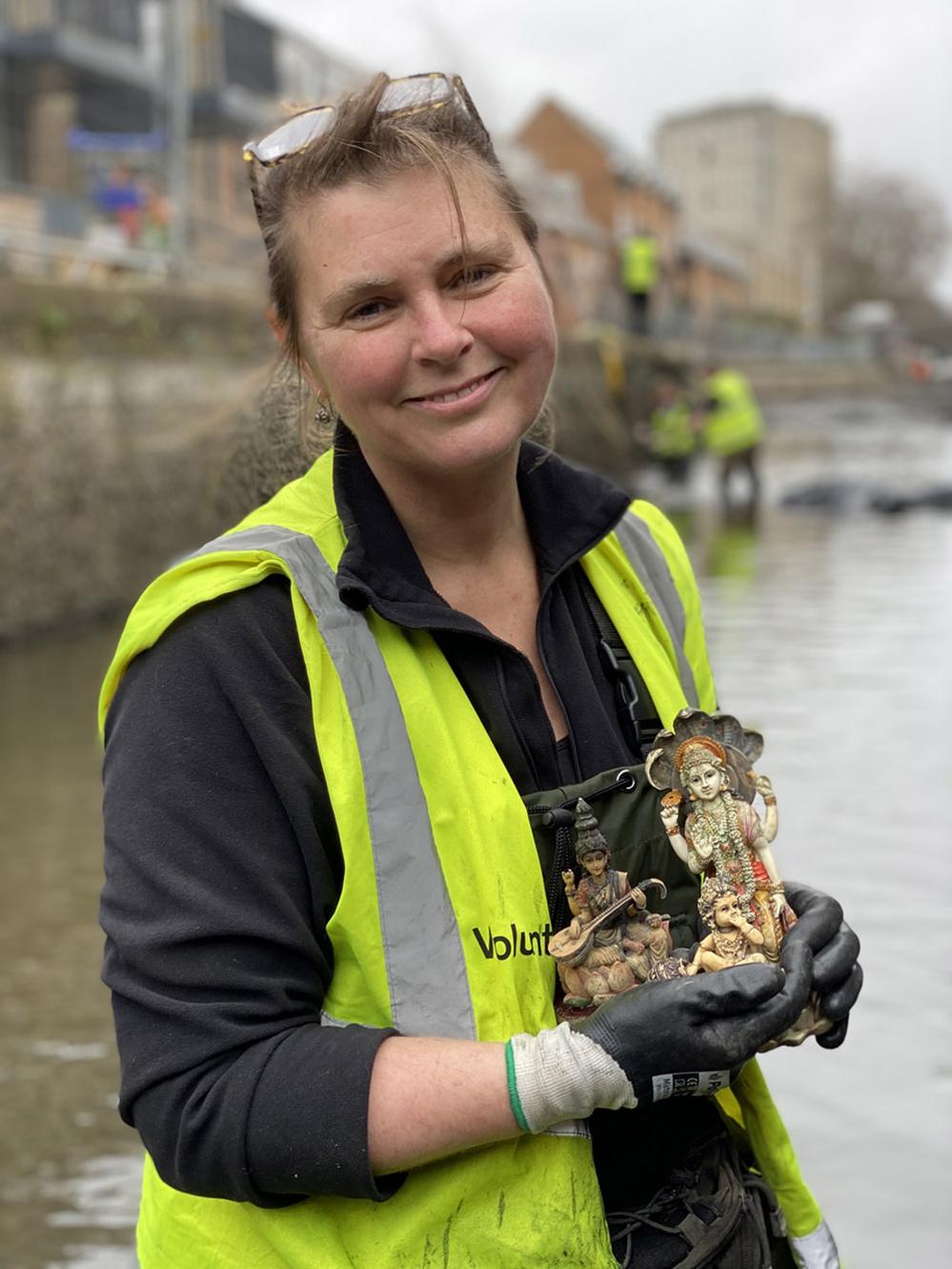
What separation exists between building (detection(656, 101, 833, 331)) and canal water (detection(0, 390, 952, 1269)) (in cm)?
9464

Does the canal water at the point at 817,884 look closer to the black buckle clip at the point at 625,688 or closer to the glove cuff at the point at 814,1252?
the glove cuff at the point at 814,1252

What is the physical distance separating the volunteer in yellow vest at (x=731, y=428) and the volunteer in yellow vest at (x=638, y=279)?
30.4 ft

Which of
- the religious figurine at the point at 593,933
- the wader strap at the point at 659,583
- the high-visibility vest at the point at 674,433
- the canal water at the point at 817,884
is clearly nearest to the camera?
the religious figurine at the point at 593,933

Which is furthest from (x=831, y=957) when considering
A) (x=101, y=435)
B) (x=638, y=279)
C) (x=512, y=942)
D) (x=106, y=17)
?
(x=106, y=17)

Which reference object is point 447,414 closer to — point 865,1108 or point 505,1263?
point 505,1263

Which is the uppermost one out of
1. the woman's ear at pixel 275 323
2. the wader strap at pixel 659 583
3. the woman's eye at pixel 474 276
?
the woman's eye at pixel 474 276

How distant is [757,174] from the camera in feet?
383

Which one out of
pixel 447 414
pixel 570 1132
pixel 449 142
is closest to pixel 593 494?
pixel 447 414

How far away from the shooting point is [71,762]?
25.1 ft

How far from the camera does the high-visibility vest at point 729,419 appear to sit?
20.4 metres

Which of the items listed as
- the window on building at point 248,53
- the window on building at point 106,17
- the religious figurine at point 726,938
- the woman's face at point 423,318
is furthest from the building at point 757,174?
the religious figurine at point 726,938

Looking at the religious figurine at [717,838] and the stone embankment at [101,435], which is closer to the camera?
A: the religious figurine at [717,838]

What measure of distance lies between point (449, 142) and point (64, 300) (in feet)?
33.7

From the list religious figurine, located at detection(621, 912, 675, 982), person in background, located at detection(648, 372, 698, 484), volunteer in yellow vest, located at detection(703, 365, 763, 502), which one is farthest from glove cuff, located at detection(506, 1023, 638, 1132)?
person in background, located at detection(648, 372, 698, 484)
